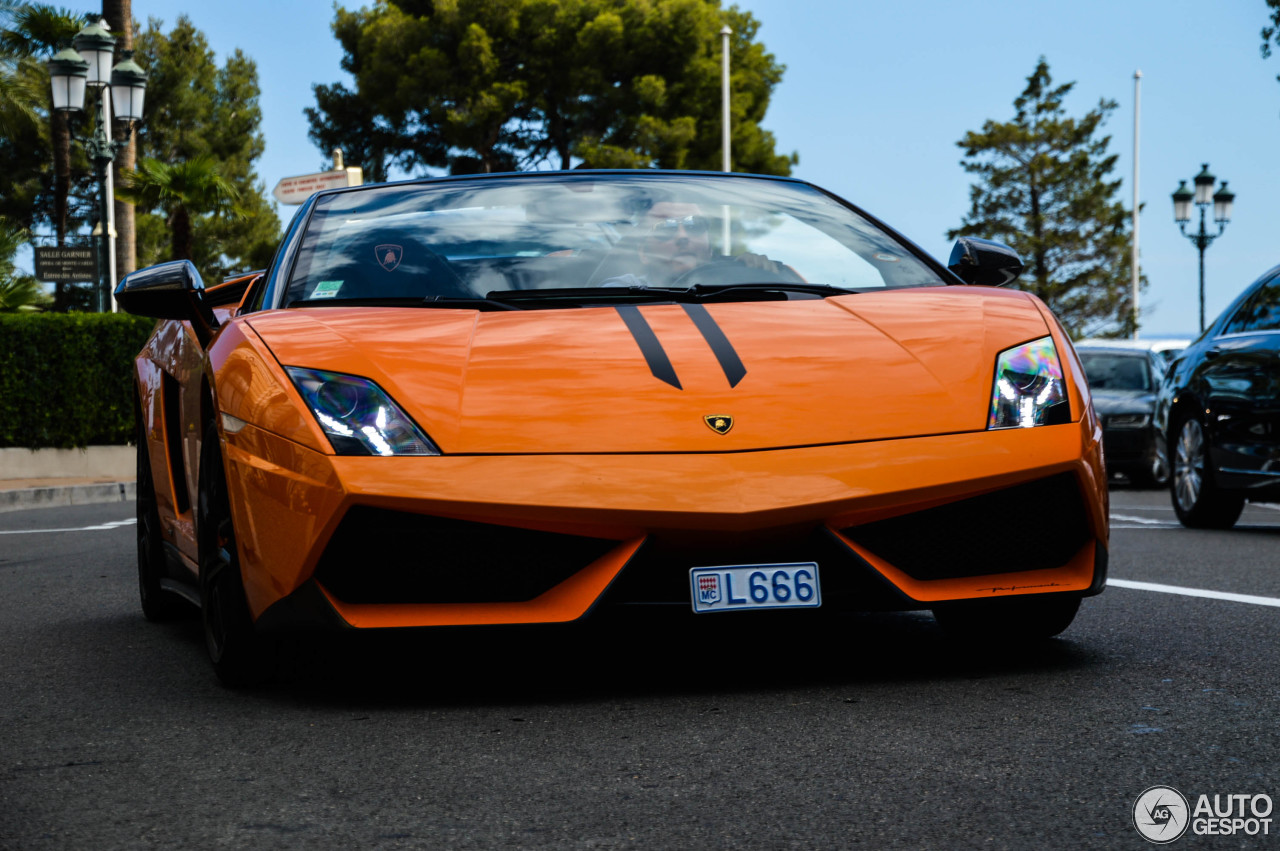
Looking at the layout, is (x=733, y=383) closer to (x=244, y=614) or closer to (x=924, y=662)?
(x=924, y=662)

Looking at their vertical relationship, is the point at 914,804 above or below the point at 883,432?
below

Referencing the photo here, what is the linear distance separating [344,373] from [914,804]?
158cm

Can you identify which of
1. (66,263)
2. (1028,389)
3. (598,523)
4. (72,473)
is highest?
(66,263)

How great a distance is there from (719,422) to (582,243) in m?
1.13

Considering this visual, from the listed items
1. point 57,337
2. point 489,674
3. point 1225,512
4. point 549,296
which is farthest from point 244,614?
point 57,337

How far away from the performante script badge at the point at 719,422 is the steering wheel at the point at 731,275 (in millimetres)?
815

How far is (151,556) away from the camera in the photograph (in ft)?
17.5

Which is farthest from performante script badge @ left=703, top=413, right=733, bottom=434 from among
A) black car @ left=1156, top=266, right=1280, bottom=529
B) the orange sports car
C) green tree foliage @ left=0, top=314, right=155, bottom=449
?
green tree foliage @ left=0, top=314, right=155, bottom=449

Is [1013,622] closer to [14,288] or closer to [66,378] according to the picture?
[66,378]

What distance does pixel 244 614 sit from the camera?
367 centimetres

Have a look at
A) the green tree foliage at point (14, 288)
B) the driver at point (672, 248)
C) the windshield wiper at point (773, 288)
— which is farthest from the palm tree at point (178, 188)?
the windshield wiper at point (773, 288)

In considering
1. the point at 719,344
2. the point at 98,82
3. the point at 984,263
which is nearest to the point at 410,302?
the point at 719,344

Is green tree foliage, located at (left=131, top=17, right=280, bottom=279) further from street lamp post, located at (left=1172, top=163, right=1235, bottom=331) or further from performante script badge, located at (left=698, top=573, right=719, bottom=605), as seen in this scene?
performante script badge, located at (left=698, top=573, right=719, bottom=605)

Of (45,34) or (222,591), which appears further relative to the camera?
(45,34)
